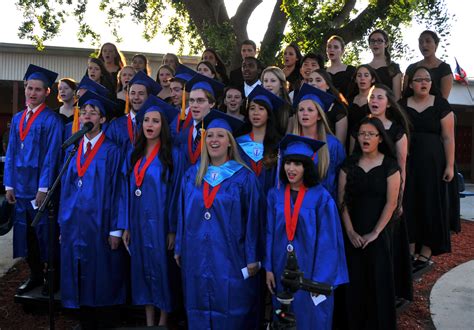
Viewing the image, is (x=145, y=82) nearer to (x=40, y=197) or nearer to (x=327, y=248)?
(x=40, y=197)

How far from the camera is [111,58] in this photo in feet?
21.8

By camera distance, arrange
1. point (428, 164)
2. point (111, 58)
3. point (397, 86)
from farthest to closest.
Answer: point (111, 58) → point (397, 86) → point (428, 164)

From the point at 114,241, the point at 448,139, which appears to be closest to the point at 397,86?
the point at 448,139

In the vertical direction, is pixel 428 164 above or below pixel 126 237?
above

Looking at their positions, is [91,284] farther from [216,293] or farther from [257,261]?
[257,261]

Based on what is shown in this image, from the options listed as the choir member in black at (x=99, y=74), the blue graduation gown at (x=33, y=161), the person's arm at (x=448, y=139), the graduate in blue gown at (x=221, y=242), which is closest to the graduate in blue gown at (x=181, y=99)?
the graduate in blue gown at (x=221, y=242)

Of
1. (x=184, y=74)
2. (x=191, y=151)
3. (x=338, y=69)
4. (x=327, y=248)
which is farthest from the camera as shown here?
(x=338, y=69)

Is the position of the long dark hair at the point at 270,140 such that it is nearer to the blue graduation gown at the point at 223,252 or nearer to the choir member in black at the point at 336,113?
the blue graduation gown at the point at 223,252

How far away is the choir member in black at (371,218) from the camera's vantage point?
4121 mm

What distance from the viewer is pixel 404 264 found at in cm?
466

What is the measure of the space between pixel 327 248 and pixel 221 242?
0.83 m

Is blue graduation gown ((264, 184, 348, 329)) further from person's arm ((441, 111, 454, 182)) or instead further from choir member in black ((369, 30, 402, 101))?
choir member in black ((369, 30, 402, 101))

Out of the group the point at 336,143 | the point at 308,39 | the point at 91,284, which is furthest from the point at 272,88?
the point at 308,39

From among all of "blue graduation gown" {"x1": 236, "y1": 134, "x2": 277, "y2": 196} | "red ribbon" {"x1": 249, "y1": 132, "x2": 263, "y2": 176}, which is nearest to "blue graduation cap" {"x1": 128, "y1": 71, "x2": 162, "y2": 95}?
"blue graduation gown" {"x1": 236, "y1": 134, "x2": 277, "y2": 196}
